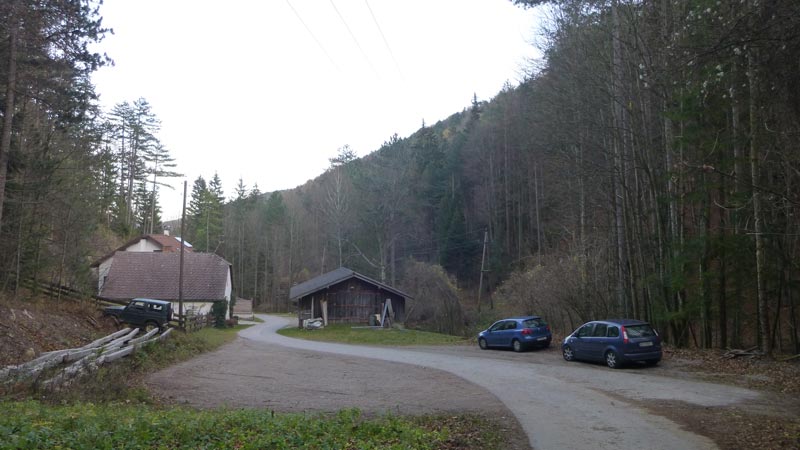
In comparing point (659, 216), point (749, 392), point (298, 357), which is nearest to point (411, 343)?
point (298, 357)

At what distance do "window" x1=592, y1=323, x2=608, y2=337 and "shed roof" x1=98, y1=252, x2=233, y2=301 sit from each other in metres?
36.3

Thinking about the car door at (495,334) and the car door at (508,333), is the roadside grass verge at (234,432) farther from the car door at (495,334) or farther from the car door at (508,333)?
the car door at (495,334)

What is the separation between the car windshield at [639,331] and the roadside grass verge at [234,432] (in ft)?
30.2

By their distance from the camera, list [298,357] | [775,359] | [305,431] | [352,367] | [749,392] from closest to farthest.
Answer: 1. [305,431]
2. [749,392]
3. [775,359]
4. [352,367]
5. [298,357]

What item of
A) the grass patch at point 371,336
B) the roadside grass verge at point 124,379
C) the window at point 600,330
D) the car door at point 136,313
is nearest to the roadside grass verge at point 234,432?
the roadside grass verge at point 124,379

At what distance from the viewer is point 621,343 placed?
1653 cm

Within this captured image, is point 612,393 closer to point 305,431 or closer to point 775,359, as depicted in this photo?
point 775,359

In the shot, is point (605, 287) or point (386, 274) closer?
point (605, 287)

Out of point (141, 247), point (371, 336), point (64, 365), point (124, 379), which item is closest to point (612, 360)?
point (124, 379)

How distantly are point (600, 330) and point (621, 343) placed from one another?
119cm

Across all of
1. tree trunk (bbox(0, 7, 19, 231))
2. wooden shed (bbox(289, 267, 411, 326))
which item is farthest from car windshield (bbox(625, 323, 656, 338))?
wooden shed (bbox(289, 267, 411, 326))

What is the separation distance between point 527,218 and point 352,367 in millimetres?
34717

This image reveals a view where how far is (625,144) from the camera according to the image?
20391 millimetres

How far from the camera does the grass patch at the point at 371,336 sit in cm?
3088
